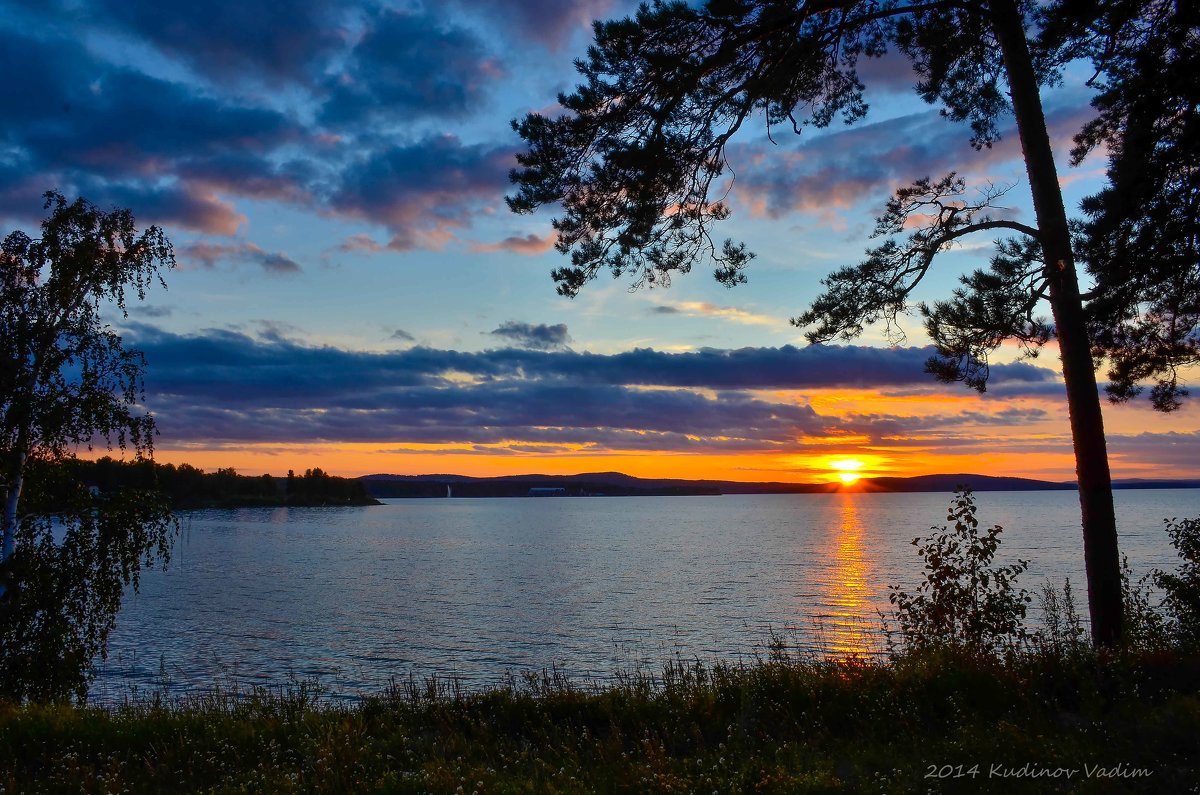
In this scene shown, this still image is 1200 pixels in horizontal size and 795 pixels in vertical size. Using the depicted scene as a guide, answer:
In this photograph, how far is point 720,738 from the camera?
383 inches

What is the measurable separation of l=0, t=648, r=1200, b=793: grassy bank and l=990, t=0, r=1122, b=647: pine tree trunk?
1.61 metres

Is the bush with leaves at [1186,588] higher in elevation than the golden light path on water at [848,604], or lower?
higher

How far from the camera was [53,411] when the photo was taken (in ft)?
46.2

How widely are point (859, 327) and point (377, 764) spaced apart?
407 inches

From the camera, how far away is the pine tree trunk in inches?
443

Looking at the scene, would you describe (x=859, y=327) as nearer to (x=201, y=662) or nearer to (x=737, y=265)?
(x=737, y=265)

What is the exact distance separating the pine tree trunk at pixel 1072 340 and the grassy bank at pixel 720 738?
5.27 ft

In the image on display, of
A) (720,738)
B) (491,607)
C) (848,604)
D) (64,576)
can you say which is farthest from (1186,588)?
(491,607)

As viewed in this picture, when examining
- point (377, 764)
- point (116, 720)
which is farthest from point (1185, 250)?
point (116, 720)

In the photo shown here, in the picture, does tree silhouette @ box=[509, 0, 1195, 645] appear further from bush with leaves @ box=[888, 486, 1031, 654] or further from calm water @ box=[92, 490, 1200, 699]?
calm water @ box=[92, 490, 1200, 699]

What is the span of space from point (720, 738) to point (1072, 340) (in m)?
8.08

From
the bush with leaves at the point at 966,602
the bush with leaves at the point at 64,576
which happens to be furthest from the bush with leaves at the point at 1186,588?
the bush with leaves at the point at 64,576

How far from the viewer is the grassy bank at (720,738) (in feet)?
24.1

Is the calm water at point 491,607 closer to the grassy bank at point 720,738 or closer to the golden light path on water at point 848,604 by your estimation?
the golden light path on water at point 848,604
